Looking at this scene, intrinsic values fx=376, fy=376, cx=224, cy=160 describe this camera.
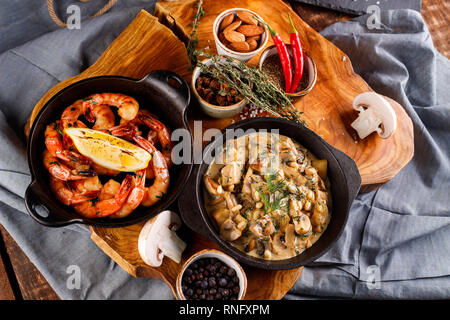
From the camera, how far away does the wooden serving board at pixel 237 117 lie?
1.92 meters

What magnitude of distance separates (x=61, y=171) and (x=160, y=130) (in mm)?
485

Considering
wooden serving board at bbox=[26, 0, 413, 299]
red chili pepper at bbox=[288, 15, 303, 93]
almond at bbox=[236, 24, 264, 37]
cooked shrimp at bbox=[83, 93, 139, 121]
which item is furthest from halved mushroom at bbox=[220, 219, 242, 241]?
almond at bbox=[236, 24, 264, 37]

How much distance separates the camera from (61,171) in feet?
5.49

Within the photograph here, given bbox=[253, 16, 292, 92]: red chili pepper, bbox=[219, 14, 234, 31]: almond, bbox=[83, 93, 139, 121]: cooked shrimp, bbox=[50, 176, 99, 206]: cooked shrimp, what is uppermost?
bbox=[219, 14, 234, 31]: almond

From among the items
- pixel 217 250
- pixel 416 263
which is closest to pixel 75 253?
pixel 217 250

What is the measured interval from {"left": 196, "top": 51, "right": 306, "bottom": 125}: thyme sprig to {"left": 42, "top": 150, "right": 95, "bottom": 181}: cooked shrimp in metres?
0.77

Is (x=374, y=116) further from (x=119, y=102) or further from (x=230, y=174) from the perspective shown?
(x=119, y=102)

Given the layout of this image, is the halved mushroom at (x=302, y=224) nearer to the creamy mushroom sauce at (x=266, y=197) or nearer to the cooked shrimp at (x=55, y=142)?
the creamy mushroom sauce at (x=266, y=197)

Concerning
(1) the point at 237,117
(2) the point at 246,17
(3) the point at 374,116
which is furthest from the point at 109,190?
(3) the point at 374,116

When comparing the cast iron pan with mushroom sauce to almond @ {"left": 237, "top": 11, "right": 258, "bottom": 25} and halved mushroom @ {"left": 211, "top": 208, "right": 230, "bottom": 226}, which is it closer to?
halved mushroom @ {"left": 211, "top": 208, "right": 230, "bottom": 226}

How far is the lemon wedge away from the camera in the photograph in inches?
65.2

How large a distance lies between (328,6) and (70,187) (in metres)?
2.07

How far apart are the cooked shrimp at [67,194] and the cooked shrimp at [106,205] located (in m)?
0.03

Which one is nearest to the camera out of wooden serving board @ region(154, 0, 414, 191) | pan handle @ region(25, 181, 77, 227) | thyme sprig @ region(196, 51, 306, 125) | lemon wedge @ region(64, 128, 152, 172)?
pan handle @ region(25, 181, 77, 227)
